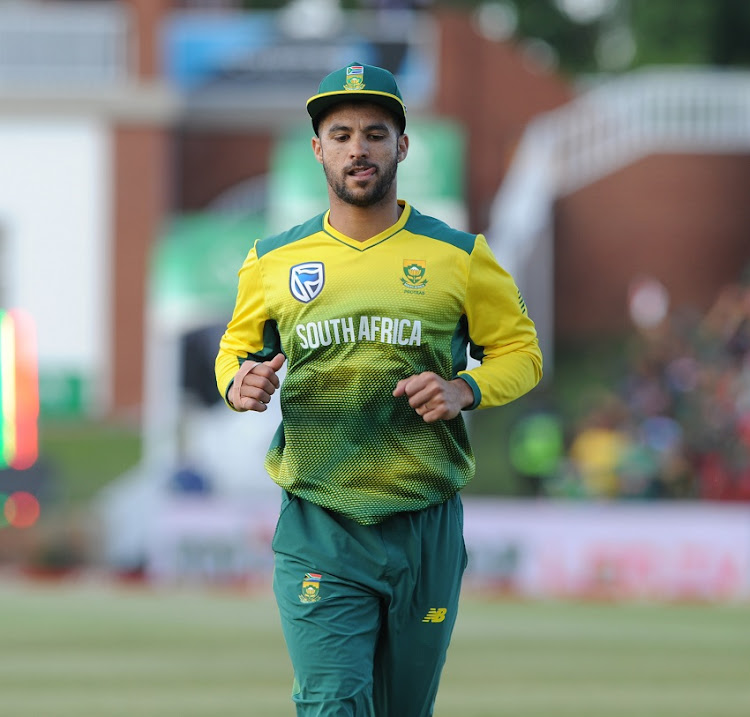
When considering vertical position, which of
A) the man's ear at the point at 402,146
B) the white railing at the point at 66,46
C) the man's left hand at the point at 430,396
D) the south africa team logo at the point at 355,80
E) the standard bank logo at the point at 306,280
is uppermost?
the white railing at the point at 66,46

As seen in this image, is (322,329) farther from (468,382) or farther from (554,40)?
(554,40)

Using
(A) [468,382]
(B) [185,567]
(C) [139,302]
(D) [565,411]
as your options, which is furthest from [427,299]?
(C) [139,302]

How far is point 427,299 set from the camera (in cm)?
448

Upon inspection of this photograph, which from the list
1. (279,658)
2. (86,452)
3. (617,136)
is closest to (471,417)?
(86,452)

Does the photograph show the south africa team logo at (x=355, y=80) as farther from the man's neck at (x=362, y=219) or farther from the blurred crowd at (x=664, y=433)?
the blurred crowd at (x=664, y=433)

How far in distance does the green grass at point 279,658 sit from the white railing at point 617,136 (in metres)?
10.7

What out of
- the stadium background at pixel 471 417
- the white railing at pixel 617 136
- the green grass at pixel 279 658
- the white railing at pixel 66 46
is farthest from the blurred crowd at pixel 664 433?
the white railing at pixel 66 46

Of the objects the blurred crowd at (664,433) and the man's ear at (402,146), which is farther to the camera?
the blurred crowd at (664,433)

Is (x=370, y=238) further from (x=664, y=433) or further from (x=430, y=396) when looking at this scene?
(x=664, y=433)

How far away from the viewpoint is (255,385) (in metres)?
4.35

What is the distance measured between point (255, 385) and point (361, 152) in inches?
27.8

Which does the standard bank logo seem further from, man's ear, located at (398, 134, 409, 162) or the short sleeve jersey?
man's ear, located at (398, 134, 409, 162)

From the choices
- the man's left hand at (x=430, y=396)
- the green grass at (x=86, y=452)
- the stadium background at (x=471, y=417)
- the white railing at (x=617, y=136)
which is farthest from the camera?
the white railing at (x=617, y=136)

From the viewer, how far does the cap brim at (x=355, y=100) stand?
4.43 m
